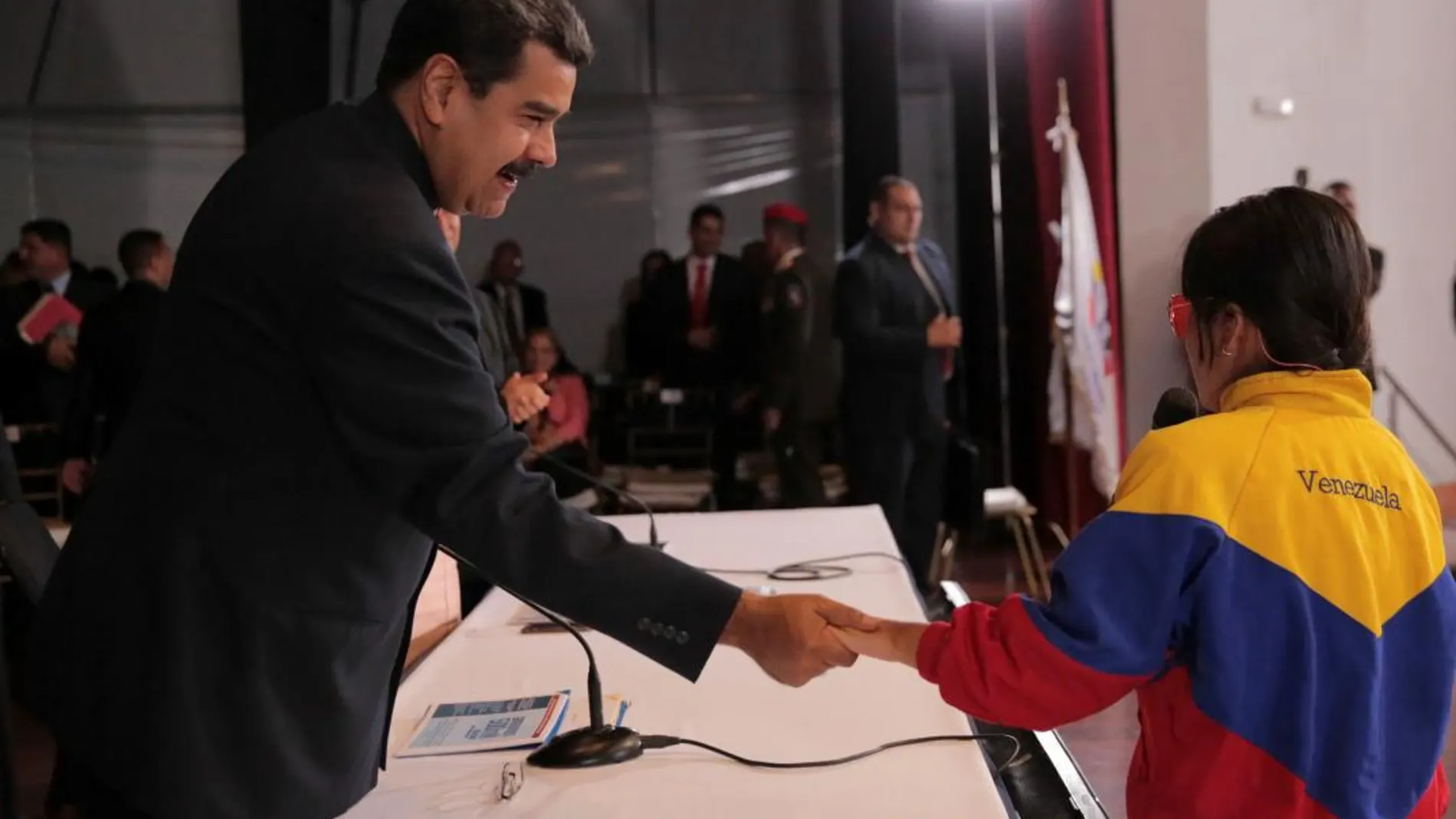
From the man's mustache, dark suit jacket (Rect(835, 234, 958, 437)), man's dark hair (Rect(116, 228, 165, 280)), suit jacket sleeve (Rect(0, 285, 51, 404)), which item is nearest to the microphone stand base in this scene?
the man's mustache

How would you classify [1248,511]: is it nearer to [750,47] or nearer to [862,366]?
[862,366]

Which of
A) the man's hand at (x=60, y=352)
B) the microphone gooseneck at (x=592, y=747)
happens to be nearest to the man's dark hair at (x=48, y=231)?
the man's hand at (x=60, y=352)

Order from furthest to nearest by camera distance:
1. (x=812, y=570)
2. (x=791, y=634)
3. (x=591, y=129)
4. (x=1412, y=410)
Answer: (x=591, y=129) → (x=1412, y=410) → (x=812, y=570) → (x=791, y=634)

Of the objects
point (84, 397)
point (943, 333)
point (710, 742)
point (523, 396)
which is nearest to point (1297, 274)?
point (710, 742)

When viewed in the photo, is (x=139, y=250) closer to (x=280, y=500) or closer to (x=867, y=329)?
(x=867, y=329)

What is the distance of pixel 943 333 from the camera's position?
14.6ft

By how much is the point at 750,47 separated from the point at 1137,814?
7.33 metres

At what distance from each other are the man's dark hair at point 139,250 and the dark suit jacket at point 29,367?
1586mm

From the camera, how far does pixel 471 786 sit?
4.23ft

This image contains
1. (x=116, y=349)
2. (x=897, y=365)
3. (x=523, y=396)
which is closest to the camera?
(x=523, y=396)

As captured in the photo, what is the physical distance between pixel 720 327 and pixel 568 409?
1131 mm

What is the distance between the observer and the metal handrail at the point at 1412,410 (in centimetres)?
572

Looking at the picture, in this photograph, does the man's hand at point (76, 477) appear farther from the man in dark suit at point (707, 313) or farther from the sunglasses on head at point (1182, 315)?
the man in dark suit at point (707, 313)

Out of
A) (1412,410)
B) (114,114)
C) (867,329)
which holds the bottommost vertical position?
(1412,410)
